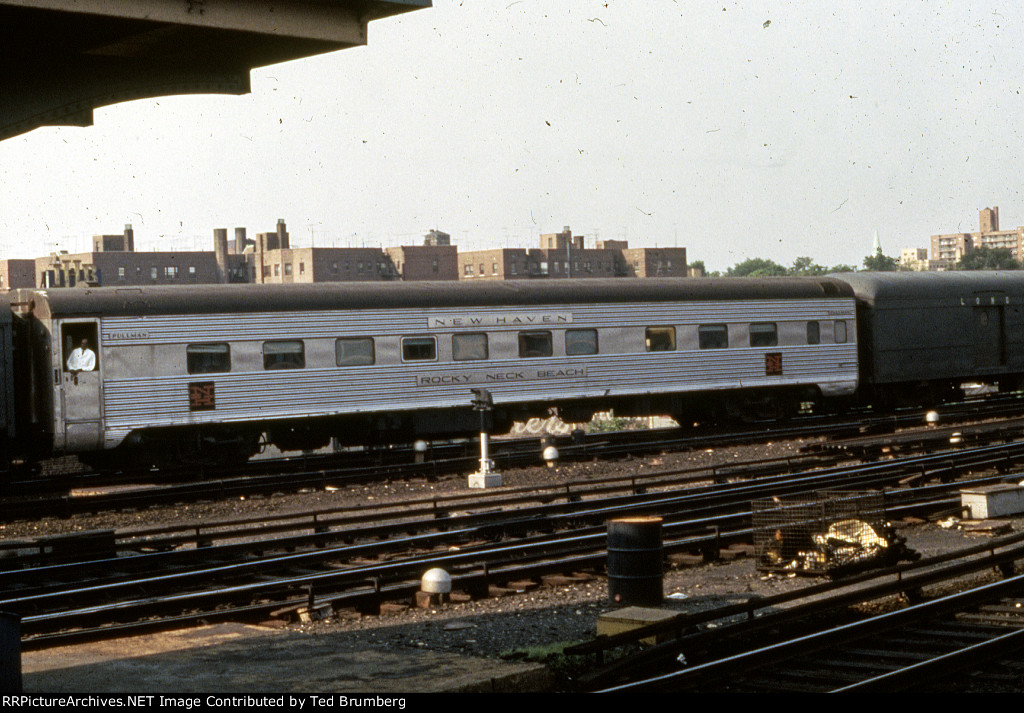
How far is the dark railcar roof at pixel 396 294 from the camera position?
20047mm

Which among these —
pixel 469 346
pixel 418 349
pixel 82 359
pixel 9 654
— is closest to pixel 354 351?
pixel 418 349

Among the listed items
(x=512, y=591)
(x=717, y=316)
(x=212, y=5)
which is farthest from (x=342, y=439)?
(x=212, y=5)

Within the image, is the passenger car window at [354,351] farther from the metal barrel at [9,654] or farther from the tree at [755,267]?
the tree at [755,267]

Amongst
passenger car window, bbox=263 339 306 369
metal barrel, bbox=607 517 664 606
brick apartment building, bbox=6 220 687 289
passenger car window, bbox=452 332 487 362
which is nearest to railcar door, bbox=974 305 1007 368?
passenger car window, bbox=452 332 487 362

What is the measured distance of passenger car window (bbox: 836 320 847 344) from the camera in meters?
27.8

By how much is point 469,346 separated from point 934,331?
1278 cm

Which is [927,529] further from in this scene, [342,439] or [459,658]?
[342,439]

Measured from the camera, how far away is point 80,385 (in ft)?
64.5

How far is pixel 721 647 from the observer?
27.6 feet

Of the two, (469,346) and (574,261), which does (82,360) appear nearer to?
(469,346)

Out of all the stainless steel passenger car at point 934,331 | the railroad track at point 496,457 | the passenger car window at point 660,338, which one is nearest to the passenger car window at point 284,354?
the railroad track at point 496,457

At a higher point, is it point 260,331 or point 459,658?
point 260,331

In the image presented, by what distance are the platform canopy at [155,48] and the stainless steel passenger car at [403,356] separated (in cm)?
1190

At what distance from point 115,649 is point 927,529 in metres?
9.89
